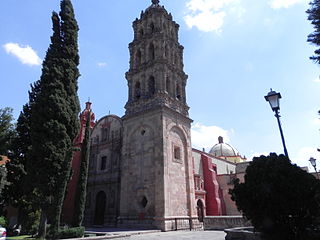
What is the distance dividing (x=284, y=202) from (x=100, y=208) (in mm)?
21510

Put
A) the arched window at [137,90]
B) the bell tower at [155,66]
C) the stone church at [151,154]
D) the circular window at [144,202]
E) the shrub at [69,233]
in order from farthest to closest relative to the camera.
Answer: the arched window at [137,90], the bell tower at [155,66], the circular window at [144,202], the stone church at [151,154], the shrub at [69,233]

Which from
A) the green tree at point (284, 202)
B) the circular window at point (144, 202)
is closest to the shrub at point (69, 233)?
the circular window at point (144, 202)

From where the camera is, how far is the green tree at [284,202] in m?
6.71

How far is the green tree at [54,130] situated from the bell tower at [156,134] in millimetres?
7672

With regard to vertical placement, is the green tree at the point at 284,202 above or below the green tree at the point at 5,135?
below

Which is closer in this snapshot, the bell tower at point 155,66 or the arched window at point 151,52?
the bell tower at point 155,66

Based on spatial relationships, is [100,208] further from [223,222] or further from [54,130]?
[54,130]

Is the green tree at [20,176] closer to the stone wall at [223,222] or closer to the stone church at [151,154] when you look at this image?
the stone church at [151,154]

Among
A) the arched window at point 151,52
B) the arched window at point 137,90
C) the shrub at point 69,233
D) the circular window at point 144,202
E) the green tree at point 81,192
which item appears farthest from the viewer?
the arched window at point 151,52

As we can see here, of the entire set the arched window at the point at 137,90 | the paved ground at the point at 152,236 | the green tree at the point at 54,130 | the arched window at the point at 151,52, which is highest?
the arched window at the point at 151,52

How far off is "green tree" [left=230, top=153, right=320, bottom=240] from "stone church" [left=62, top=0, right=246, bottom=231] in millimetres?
12620

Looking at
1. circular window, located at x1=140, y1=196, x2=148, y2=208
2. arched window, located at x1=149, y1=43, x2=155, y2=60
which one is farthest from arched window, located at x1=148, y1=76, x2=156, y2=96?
circular window, located at x1=140, y1=196, x2=148, y2=208

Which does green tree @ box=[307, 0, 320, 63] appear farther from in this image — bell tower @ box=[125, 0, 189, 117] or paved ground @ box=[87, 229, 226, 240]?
bell tower @ box=[125, 0, 189, 117]

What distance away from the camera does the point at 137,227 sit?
19.5 meters
